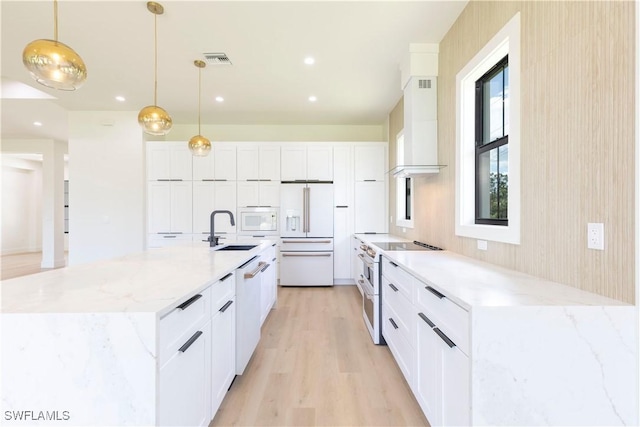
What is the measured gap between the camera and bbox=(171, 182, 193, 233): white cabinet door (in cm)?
504

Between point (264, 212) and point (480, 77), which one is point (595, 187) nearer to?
point (480, 77)

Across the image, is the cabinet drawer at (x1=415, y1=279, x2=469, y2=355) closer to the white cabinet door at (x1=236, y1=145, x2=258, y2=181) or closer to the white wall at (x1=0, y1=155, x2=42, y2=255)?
the white cabinet door at (x1=236, y1=145, x2=258, y2=181)

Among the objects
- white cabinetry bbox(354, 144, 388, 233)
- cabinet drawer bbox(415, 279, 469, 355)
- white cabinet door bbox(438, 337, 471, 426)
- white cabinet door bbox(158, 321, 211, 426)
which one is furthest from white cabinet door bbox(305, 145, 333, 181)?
white cabinet door bbox(438, 337, 471, 426)

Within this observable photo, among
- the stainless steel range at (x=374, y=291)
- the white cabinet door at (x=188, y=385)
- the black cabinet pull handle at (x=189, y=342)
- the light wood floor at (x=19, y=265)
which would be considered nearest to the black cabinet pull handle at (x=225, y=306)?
the white cabinet door at (x=188, y=385)

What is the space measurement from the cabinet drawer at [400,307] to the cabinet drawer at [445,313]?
21 cm

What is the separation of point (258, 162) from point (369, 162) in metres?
2.04

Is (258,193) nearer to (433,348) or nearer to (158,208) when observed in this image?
(158,208)

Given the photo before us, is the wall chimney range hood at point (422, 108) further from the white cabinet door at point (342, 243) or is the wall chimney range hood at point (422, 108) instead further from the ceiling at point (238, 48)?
the white cabinet door at point (342, 243)

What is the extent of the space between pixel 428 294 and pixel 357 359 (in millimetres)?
1264

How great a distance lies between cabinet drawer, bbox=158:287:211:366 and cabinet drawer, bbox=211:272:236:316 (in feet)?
0.28

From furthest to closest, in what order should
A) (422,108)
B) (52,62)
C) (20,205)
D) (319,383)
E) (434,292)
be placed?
1. (20,205)
2. (422,108)
3. (319,383)
4. (52,62)
5. (434,292)

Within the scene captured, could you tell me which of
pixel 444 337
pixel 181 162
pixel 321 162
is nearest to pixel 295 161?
pixel 321 162

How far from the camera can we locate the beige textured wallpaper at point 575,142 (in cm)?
111

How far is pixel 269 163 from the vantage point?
508 centimetres
